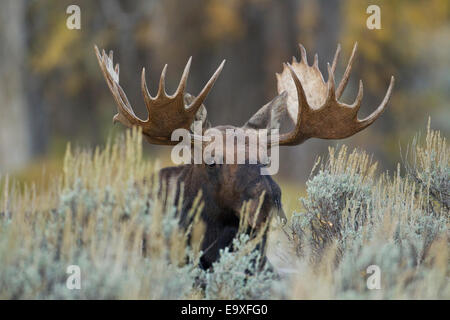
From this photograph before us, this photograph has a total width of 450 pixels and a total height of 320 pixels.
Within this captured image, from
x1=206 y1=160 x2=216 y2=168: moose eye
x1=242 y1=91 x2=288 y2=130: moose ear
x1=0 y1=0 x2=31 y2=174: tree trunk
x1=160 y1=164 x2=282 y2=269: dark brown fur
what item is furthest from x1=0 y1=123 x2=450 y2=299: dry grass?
x1=0 y1=0 x2=31 y2=174: tree trunk

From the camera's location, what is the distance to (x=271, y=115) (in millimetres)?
6293

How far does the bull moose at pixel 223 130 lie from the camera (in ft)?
17.6

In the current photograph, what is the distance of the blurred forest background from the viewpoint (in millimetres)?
20375

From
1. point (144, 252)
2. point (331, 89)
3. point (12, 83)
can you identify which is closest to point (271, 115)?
point (331, 89)

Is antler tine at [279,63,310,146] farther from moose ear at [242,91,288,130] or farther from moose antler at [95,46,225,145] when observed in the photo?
moose antler at [95,46,225,145]

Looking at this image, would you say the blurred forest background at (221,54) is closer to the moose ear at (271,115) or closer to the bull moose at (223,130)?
the moose ear at (271,115)

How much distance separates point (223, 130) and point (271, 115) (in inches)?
22.6

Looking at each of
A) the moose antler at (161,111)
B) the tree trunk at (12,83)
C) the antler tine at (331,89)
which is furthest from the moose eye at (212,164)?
the tree trunk at (12,83)

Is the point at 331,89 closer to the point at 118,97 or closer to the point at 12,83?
the point at 118,97

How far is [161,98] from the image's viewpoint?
5.69 meters

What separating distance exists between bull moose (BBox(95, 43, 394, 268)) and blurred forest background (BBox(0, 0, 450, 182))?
12571 millimetres
